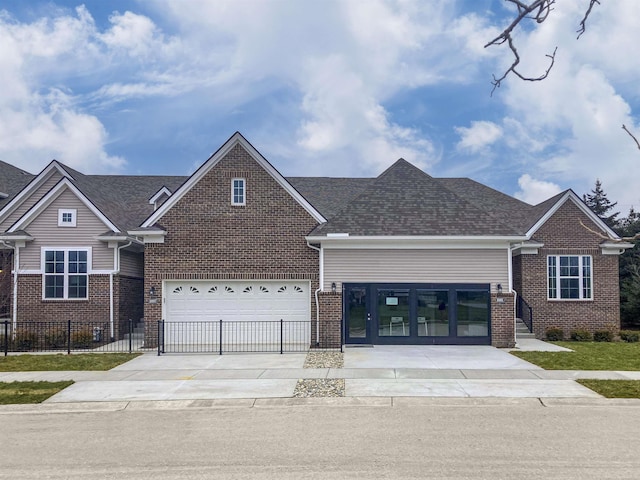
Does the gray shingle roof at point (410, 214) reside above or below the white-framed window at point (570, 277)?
above

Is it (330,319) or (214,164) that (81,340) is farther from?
(330,319)

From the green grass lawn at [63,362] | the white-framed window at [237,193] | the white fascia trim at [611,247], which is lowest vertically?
the green grass lawn at [63,362]

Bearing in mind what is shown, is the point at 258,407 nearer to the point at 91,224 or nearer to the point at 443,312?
the point at 443,312

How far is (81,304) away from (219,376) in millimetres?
9253

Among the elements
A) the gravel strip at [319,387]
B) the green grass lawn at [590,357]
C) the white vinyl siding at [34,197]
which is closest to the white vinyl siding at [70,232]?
the white vinyl siding at [34,197]

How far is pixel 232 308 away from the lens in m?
17.1

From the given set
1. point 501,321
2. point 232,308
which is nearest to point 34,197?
point 232,308

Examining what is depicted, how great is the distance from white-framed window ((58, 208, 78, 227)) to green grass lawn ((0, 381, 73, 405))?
351 inches

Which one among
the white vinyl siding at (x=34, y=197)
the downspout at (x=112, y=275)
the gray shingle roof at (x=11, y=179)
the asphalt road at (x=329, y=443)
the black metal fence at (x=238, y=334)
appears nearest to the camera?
the asphalt road at (x=329, y=443)

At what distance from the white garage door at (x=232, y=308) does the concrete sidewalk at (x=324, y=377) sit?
89.0 inches

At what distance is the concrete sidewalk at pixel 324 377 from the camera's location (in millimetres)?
9852

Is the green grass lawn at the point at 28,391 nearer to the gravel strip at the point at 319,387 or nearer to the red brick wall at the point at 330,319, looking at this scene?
the gravel strip at the point at 319,387

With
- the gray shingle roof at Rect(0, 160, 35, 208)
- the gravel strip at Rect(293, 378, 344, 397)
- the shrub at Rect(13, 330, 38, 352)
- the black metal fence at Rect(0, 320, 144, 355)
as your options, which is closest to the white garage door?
the black metal fence at Rect(0, 320, 144, 355)

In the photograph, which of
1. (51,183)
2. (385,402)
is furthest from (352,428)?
(51,183)
